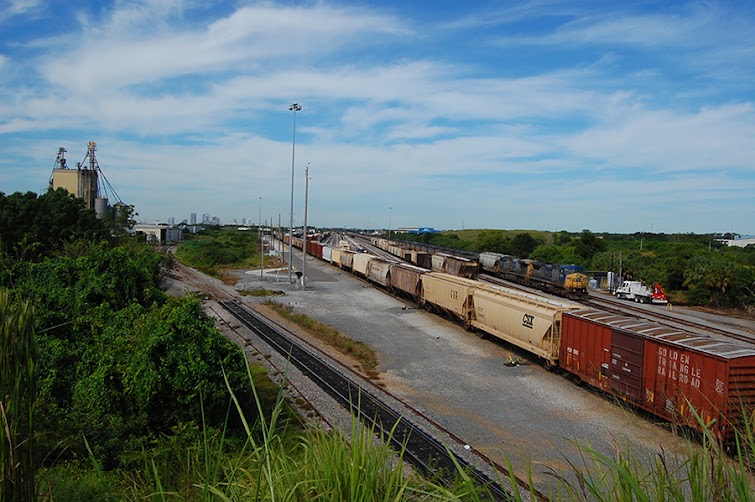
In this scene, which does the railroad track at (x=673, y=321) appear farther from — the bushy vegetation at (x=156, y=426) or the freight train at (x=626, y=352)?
the bushy vegetation at (x=156, y=426)

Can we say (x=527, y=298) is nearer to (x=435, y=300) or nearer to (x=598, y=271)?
(x=435, y=300)

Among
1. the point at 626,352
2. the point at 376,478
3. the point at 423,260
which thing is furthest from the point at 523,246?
the point at 376,478

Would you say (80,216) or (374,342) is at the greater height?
(80,216)

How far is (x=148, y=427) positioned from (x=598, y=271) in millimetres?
51871

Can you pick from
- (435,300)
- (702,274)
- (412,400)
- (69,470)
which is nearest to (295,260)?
(435,300)

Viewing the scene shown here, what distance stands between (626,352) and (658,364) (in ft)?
4.37

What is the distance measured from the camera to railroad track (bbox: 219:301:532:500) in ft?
38.4

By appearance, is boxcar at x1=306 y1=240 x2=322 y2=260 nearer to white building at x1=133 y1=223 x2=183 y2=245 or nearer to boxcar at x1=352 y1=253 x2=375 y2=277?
boxcar at x1=352 y1=253 x2=375 y2=277

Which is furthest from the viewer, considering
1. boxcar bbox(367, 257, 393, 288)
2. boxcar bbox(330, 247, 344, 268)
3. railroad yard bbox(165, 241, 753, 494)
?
boxcar bbox(330, 247, 344, 268)

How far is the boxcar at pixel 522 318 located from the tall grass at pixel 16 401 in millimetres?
20645

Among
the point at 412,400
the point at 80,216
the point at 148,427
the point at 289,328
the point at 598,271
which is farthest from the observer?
the point at 598,271

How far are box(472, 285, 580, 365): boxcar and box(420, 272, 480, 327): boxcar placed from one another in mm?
578

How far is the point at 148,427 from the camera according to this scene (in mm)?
13773

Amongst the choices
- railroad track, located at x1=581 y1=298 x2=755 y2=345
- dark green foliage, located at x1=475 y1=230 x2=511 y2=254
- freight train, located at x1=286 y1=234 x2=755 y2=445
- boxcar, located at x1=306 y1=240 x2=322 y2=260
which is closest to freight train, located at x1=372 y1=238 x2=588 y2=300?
railroad track, located at x1=581 y1=298 x2=755 y2=345
